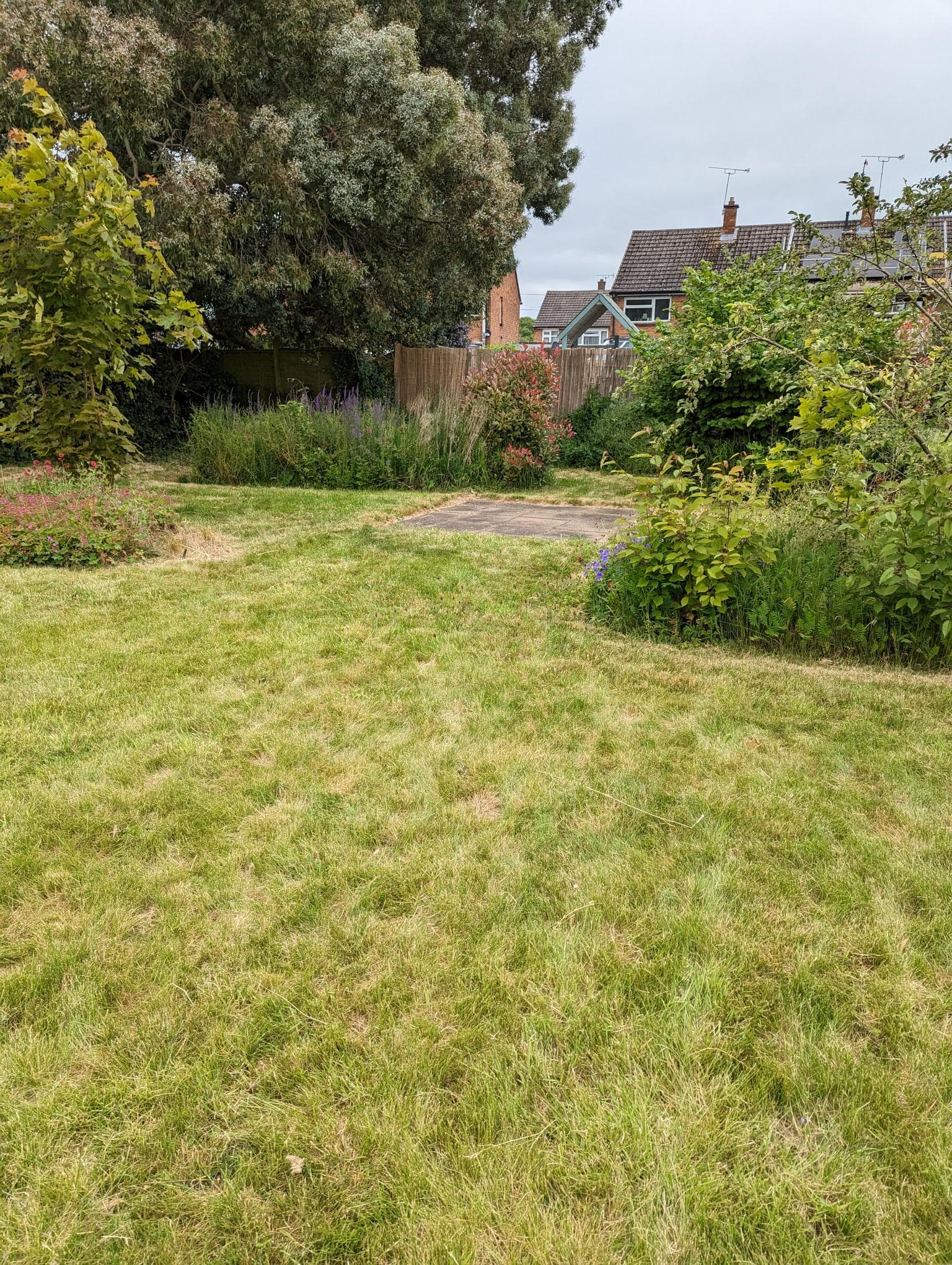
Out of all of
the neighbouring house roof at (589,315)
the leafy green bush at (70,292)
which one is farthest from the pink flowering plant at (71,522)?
the neighbouring house roof at (589,315)

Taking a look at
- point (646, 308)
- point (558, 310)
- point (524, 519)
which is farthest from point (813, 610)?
point (558, 310)

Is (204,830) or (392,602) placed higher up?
(392,602)

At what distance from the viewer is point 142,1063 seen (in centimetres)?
138

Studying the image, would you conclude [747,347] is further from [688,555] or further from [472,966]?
[472,966]

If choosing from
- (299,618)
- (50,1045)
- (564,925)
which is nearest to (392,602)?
(299,618)

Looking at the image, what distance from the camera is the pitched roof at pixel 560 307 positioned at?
4400 centimetres

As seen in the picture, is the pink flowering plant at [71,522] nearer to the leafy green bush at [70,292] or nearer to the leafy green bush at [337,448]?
the leafy green bush at [70,292]

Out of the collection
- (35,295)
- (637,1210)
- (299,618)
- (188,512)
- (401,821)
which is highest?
(35,295)

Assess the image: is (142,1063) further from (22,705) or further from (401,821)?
(22,705)

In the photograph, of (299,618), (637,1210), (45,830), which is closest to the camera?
(637,1210)

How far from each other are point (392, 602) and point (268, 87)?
33.0ft

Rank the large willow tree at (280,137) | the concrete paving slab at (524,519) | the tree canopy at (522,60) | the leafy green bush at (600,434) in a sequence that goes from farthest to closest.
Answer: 1. the tree canopy at (522,60)
2. the leafy green bush at (600,434)
3. the large willow tree at (280,137)
4. the concrete paving slab at (524,519)

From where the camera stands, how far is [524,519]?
24.1 feet

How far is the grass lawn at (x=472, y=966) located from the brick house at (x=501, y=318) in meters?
26.2
